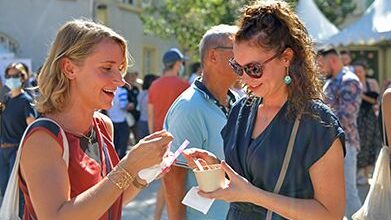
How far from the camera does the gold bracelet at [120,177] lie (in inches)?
91.0

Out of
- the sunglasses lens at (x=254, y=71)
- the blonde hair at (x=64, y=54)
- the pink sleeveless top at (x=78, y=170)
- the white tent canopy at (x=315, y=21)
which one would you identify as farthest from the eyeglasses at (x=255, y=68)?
the white tent canopy at (x=315, y=21)

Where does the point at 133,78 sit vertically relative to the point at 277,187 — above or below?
below

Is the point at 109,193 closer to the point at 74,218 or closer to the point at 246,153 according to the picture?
the point at 74,218

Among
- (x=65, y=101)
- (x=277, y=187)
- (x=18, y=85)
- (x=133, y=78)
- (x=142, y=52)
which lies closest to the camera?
(x=277, y=187)

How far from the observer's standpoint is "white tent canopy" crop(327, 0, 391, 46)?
9922mm

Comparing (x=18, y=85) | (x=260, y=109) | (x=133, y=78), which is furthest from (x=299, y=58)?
(x=133, y=78)

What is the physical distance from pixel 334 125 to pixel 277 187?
0.30 m

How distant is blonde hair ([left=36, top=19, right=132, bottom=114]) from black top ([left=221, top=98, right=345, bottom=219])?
0.67 m

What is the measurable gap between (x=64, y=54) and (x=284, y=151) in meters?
0.90

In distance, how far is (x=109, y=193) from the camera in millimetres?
2291

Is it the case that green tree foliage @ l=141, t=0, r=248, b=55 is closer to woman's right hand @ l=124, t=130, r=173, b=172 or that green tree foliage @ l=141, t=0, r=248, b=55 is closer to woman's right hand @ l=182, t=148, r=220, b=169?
woman's right hand @ l=182, t=148, r=220, b=169

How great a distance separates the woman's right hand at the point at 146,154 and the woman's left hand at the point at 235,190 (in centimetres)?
24

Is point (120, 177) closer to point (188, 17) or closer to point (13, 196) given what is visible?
point (13, 196)

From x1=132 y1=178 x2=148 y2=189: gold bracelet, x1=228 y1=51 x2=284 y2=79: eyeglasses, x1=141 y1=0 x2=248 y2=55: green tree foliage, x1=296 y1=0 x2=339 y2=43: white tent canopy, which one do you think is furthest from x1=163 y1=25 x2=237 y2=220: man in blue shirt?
x1=141 y1=0 x2=248 y2=55: green tree foliage
